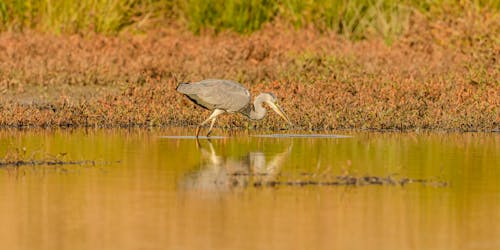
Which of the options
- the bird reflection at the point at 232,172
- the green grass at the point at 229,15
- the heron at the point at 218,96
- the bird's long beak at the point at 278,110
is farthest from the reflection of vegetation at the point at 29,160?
the green grass at the point at 229,15

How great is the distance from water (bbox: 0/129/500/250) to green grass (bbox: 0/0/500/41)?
942cm

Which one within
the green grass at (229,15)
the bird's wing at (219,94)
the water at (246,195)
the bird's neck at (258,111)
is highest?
the green grass at (229,15)

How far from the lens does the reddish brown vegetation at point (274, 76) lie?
1662cm

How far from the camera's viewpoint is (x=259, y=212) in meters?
9.29

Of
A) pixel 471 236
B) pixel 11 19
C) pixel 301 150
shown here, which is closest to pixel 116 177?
pixel 301 150

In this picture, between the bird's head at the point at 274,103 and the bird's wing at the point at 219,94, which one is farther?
the bird's head at the point at 274,103

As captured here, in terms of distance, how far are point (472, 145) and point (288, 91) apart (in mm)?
4615

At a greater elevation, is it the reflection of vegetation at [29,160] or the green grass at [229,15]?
the green grass at [229,15]

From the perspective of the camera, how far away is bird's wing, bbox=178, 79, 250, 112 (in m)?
15.4

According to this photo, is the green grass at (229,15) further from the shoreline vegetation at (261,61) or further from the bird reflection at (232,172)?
the bird reflection at (232,172)

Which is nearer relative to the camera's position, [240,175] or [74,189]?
[74,189]

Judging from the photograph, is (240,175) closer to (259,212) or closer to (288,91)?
(259,212)

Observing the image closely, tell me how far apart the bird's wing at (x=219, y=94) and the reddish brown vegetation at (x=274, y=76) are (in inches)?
48.9

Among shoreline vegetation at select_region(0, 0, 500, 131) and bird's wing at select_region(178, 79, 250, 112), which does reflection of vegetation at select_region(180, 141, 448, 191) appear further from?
shoreline vegetation at select_region(0, 0, 500, 131)
